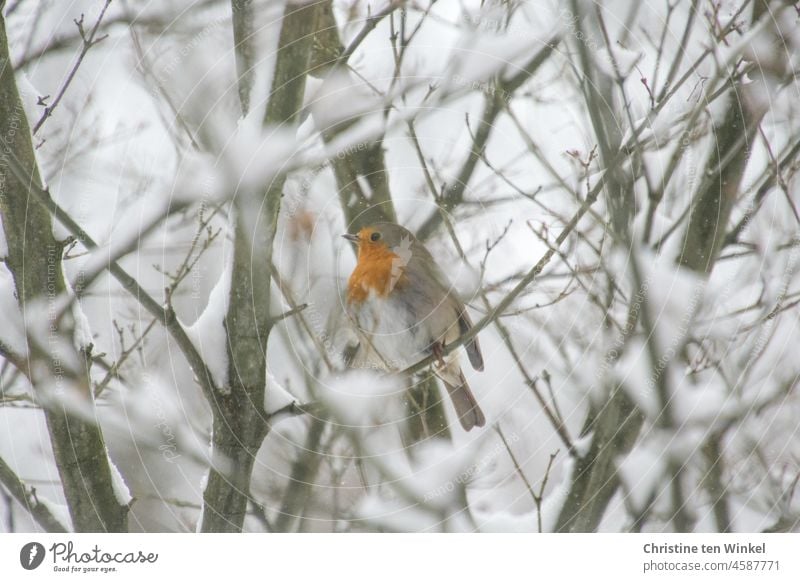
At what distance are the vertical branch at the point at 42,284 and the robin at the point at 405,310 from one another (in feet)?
1.76

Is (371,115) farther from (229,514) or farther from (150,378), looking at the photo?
(229,514)

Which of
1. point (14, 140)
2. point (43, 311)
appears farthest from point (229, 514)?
point (14, 140)

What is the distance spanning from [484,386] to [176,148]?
76 centimetres

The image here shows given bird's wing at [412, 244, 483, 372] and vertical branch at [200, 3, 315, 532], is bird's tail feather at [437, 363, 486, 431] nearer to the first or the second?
bird's wing at [412, 244, 483, 372]

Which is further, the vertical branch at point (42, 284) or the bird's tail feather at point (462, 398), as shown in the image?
the bird's tail feather at point (462, 398)

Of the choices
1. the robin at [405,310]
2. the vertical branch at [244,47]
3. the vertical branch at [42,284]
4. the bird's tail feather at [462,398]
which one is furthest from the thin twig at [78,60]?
the bird's tail feather at [462,398]

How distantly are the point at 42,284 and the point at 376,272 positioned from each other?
633mm
